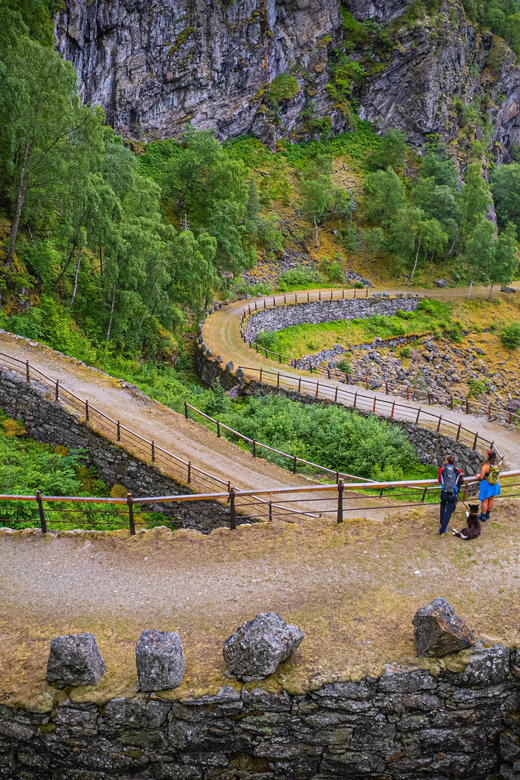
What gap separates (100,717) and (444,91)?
77068mm

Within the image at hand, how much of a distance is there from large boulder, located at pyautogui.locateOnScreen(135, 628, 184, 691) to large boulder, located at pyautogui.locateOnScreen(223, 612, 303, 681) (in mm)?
710

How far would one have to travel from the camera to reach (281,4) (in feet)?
203

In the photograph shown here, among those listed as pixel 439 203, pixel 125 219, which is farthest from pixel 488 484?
pixel 439 203

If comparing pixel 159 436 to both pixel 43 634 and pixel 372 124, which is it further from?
pixel 372 124

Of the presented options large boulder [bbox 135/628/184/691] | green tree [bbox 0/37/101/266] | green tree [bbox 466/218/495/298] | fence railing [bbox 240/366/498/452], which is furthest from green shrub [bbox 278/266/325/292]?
large boulder [bbox 135/628/184/691]

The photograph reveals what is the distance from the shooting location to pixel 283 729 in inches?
277

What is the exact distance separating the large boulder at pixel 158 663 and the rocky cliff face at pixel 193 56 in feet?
168

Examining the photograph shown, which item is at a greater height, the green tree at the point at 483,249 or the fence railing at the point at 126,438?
the green tree at the point at 483,249

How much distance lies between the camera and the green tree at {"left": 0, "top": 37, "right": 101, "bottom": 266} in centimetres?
1930

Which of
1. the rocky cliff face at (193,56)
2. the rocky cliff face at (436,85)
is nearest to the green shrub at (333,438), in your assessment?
the rocky cliff face at (193,56)

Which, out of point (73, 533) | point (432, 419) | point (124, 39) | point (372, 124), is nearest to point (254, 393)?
point (432, 419)

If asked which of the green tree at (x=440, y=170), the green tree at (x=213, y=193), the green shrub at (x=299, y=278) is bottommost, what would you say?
the green shrub at (x=299, y=278)

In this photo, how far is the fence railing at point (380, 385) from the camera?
23.8 m

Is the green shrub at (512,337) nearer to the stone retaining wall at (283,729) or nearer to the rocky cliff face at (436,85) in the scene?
the rocky cliff face at (436,85)
